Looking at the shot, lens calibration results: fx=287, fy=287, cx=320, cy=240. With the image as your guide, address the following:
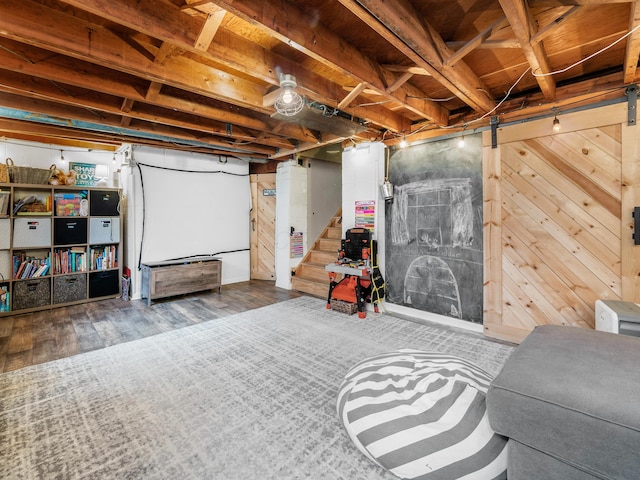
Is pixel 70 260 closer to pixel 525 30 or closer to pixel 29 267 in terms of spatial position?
pixel 29 267

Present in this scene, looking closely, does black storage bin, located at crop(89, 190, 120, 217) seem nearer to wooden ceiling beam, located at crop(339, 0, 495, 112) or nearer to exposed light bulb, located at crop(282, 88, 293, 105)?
exposed light bulb, located at crop(282, 88, 293, 105)

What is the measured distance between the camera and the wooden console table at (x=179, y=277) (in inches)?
181

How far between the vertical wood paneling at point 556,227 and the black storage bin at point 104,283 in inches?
226

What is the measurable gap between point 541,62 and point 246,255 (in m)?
5.63

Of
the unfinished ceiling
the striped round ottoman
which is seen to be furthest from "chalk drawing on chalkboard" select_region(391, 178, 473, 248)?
the striped round ottoman

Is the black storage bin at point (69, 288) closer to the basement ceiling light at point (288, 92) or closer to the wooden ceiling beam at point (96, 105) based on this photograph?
the wooden ceiling beam at point (96, 105)

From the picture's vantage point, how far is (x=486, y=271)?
3.39 metres

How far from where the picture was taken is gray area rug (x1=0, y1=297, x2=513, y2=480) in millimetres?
1576

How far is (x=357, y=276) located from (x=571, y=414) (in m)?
3.07

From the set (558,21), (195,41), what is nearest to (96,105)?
(195,41)

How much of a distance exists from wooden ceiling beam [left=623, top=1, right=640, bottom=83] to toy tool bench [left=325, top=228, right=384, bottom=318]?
2929 mm

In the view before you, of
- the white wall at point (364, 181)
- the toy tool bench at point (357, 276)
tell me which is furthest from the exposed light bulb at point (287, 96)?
the toy tool bench at point (357, 276)

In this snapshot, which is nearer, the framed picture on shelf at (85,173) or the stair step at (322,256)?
the framed picture on shelf at (85,173)

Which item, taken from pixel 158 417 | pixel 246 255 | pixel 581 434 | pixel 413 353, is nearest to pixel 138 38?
pixel 158 417
